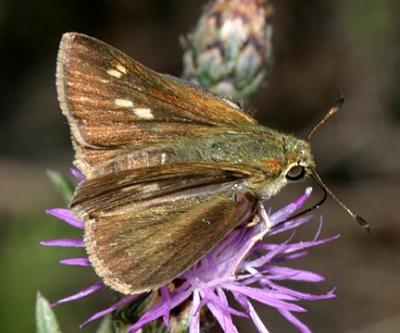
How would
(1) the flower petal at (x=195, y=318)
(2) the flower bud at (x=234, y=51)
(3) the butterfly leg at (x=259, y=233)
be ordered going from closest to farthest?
(1) the flower petal at (x=195, y=318), (3) the butterfly leg at (x=259, y=233), (2) the flower bud at (x=234, y=51)

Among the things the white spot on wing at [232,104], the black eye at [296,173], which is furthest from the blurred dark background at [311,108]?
the black eye at [296,173]

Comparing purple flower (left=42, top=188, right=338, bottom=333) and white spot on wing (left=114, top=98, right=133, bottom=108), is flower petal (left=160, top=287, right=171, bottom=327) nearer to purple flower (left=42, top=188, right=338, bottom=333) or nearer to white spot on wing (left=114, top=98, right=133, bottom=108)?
purple flower (left=42, top=188, right=338, bottom=333)

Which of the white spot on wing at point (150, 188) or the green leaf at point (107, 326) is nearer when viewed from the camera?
the white spot on wing at point (150, 188)

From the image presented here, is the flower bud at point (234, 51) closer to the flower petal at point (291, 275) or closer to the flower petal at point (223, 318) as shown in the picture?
the flower petal at point (291, 275)

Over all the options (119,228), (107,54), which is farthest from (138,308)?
(107,54)

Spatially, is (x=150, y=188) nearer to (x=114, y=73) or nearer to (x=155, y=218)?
(x=155, y=218)

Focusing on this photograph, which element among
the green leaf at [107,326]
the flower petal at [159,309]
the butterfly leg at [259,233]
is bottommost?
the flower petal at [159,309]

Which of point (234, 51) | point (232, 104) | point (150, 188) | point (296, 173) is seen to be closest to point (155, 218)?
point (150, 188)
